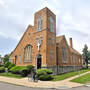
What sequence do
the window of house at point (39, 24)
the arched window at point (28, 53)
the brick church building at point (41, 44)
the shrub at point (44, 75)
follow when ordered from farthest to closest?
the arched window at point (28, 53), the window of house at point (39, 24), the brick church building at point (41, 44), the shrub at point (44, 75)

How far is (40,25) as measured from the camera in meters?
18.8

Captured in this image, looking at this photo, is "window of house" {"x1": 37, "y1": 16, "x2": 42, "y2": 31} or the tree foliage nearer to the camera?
"window of house" {"x1": 37, "y1": 16, "x2": 42, "y2": 31}

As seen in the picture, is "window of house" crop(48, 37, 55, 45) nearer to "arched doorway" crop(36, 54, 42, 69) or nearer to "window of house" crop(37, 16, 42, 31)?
"window of house" crop(37, 16, 42, 31)

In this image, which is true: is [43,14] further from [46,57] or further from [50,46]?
[46,57]

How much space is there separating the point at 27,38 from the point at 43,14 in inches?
272

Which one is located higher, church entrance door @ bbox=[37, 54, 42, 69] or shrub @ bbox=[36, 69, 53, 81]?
church entrance door @ bbox=[37, 54, 42, 69]

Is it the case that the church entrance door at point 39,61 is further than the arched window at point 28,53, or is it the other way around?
the arched window at point 28,53

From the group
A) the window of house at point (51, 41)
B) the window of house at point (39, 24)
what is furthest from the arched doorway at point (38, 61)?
the window of house at point (39, 24)

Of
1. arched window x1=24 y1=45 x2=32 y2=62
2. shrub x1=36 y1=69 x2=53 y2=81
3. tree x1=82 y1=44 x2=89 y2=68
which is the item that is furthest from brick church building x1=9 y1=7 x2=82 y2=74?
tree x1=82 y1=44 x2=89 y2=68

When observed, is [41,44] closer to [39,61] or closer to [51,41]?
[51,41]

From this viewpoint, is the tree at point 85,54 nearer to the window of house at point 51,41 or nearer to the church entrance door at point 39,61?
the window of house at point 51,41

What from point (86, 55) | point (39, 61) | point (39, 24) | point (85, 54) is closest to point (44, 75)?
point (39, 61)

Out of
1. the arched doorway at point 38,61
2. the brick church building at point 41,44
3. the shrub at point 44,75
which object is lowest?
the shrub at point 44,75

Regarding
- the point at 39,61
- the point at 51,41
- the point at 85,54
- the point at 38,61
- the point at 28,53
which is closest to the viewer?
the point at 39,61
